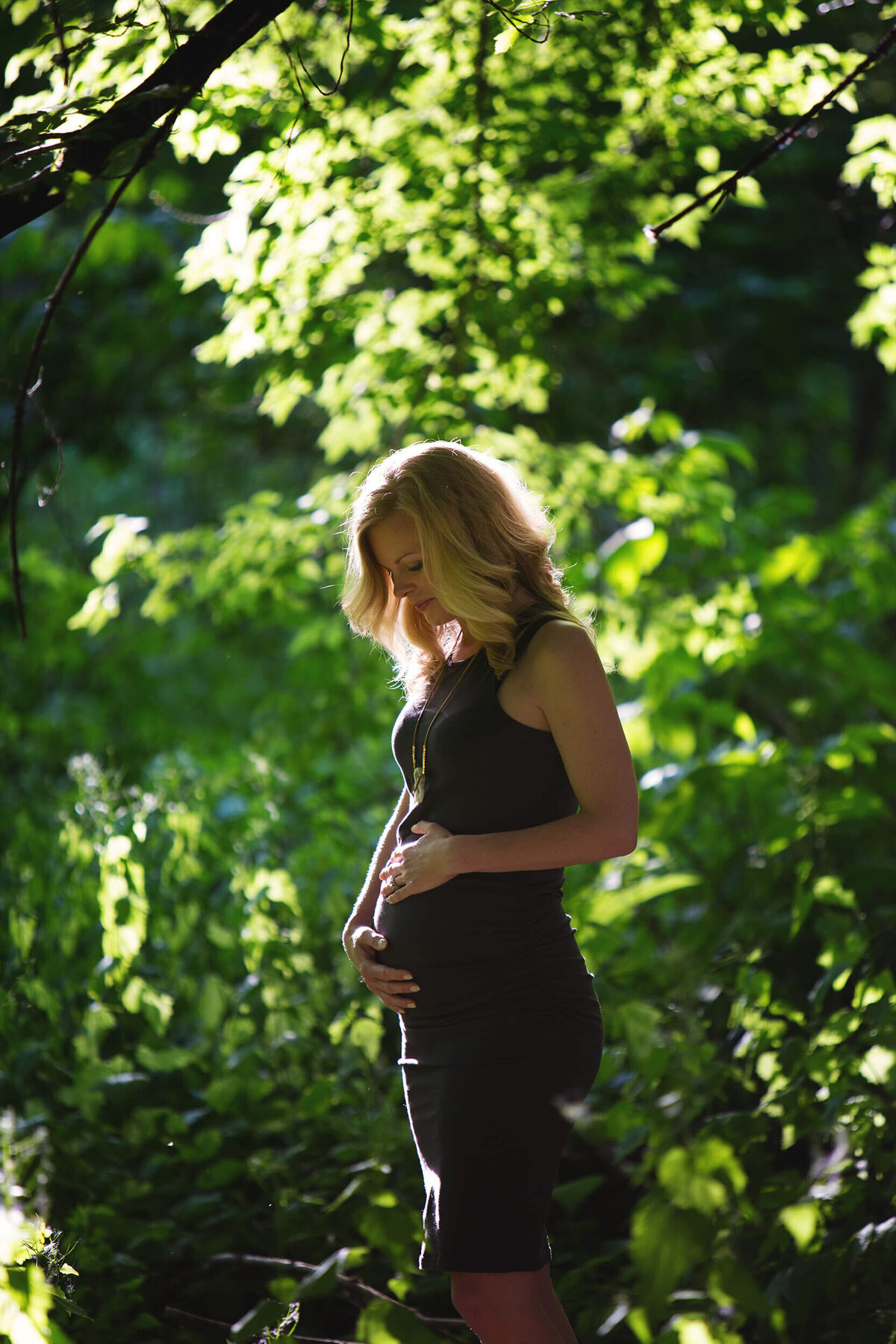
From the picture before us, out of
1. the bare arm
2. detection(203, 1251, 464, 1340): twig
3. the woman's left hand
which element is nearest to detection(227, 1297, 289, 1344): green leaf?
detection(203, 1251, 464, 1340): twig

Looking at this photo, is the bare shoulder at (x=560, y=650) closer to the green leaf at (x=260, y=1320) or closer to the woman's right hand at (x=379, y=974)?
the woman's right hand at (x=379, y=974)

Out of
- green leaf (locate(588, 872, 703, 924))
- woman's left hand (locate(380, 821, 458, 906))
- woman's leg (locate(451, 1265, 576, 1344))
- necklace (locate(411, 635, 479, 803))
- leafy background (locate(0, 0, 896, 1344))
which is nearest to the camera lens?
woman's leg (locate(451, 1265, 576, 1344))

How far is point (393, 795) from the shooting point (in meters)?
5.06

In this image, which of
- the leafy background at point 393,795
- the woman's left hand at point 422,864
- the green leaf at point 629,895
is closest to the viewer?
the woman's left hand at point 422,864

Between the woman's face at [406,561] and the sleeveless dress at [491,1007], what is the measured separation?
0.13 metres

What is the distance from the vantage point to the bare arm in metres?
1.79

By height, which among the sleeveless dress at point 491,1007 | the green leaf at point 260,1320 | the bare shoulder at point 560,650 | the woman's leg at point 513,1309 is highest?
the bare shoulder at point 560,650

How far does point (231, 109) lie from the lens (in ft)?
Result: 8.75

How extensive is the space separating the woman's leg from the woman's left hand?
1.98ft

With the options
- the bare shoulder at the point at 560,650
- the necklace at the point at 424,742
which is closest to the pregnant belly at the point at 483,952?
Answer: the necklace at the point at 424,742

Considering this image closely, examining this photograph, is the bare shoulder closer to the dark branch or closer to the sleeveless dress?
the sleeveless dress

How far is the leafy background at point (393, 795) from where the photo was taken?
220cm

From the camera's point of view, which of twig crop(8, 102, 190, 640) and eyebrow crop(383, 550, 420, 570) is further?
eyebrow crop(383, 550, 420, 570)

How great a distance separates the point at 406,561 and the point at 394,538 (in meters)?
0.05
